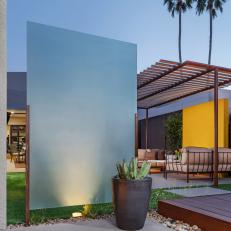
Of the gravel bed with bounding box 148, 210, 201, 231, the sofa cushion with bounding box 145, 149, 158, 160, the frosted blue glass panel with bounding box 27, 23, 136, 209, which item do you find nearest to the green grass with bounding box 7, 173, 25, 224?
the frosted blue glass panel with bounding box 27, 23, 136, 209

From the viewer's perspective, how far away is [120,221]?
433cm

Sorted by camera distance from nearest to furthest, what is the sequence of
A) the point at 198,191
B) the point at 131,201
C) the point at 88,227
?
1. the point at 131,201
2. the point at 88,227
3. the point at 198,191

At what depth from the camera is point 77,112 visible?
17.9ft

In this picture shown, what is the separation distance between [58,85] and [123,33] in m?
21.9

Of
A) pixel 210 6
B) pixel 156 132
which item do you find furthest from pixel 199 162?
pixel 210 6

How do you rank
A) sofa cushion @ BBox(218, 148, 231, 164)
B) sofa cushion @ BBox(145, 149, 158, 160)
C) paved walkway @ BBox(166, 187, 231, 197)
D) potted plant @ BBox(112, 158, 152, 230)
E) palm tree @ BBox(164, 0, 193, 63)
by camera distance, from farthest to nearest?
palm tree @ BBox(164, 0, 193, 63)
sofa cushion @ BBox(145, 149, 158, 160)
sofa cushion @ BBox(218, 148, 231, 164)
paved walkway @ BBox(166, 187, 231, 197)
potted plant @ BBox(112, 158, 152, 230)

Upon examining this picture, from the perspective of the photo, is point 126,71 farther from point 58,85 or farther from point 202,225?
point 202,225

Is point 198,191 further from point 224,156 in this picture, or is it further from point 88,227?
point 88,227

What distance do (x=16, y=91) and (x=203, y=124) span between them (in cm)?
934

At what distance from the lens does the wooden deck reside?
4087mm

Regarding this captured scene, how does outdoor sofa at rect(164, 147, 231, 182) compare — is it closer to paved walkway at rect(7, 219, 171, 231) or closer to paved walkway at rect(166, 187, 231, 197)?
paved walkway at rect(166, 187, 231, 197)

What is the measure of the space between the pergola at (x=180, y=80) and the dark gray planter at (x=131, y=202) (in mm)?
4186

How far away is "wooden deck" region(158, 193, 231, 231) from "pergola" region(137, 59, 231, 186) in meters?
3.31

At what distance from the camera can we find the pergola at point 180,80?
8312 millimetres
